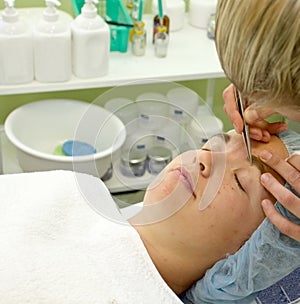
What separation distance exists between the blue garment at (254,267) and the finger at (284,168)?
6cm

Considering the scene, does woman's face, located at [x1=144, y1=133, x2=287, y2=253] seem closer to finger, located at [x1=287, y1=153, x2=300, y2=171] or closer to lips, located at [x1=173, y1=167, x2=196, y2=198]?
lips, located at [x1=173, y1=167, x2=196, y2=198]

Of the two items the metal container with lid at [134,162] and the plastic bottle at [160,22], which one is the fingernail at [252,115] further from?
the plastic bottle at [160,22]

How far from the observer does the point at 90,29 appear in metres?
1.97

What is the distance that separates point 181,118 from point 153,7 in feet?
2.86

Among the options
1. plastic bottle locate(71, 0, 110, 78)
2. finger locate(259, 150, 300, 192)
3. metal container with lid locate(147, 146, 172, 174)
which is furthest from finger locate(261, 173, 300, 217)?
plastic bottle locate(71, 0, 110, 78)

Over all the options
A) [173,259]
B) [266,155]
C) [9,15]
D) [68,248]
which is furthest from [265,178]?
[9,15]

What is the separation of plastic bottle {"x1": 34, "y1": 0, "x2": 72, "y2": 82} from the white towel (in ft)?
1.80

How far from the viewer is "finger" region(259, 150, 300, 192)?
1.15 m

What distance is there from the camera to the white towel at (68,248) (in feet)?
4.11

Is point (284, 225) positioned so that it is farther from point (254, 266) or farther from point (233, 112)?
point (233, 112)

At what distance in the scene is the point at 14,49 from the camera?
1.93m

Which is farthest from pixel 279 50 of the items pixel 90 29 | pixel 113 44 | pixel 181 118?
pixel 113 44

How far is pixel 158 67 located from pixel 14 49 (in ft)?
1.64

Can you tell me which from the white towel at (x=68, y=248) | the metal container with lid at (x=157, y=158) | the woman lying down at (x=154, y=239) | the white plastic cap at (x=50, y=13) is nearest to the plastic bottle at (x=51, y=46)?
the white plastic cap at (x=50, y=13)
